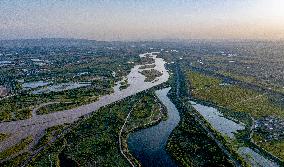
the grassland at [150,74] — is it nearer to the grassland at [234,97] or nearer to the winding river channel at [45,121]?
the grassland at [234,97]

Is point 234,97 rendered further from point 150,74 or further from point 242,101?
point 150,74

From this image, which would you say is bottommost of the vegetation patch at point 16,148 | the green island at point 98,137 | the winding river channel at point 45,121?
the winding river channel at point 45,121

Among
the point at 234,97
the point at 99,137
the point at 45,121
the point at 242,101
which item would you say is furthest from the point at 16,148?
the point at 234,97

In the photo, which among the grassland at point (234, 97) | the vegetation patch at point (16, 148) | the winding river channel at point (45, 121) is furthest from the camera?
the grassland at point (234, 97)

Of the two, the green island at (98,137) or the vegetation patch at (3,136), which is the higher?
the green island at (98,137)

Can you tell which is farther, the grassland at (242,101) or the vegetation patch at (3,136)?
the vegetation patch at (3,136)

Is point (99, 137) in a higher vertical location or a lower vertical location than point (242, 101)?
lower

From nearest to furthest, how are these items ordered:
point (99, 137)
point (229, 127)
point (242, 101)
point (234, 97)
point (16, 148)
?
1. point (16, 148)
2. point (99, 137)
3. point (229, 127)
4. point (242, 101)
5. point (234, 97)

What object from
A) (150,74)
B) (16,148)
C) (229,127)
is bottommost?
(150,74)

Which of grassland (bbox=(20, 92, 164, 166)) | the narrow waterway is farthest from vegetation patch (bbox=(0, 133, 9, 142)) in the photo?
the narrow waterway

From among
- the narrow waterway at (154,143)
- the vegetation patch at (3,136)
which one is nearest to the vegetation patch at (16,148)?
the vegetation patch at (3,136)
